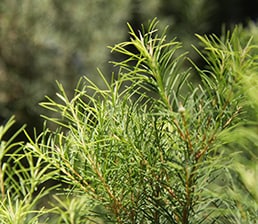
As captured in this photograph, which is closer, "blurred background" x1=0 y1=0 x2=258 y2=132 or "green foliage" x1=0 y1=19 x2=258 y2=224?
"green foliage" x1=0 y1=19 x2=258 y2=224

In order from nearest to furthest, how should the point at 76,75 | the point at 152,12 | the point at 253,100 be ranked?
the point at 253,100 < the point at 76,75 < the point at 152,12

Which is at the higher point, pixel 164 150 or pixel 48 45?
pixel 48 45

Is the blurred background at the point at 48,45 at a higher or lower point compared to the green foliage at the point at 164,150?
higher

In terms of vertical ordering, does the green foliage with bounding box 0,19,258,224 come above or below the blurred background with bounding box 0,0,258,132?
below

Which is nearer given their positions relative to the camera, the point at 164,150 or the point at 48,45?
the point at 164,150

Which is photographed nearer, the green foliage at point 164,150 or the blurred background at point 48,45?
the green foliage at point 164,150

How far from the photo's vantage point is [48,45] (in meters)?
1.64

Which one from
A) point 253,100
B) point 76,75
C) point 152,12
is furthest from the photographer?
point 152,12

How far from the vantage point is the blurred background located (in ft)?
5.16

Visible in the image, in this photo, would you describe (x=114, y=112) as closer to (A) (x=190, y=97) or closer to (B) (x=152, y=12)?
(A) (x=190, y=97)

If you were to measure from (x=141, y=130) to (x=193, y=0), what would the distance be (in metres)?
1.71

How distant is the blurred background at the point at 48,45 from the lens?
157 centimetres

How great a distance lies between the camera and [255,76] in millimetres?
242

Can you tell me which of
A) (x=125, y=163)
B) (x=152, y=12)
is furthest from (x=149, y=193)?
(x=152, y=12)
